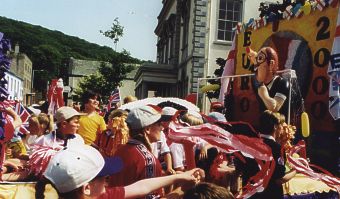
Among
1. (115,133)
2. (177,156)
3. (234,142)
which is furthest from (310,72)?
(234,142)

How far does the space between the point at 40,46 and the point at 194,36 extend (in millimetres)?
95796

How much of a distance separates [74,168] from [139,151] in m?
1.18

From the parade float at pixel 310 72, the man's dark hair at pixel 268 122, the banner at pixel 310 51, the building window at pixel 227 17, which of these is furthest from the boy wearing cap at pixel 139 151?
the building window at pixel 227 17

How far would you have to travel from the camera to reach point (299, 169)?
4727 millimetres

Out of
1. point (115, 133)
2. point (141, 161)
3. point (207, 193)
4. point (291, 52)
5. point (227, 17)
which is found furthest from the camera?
point (227, 17)

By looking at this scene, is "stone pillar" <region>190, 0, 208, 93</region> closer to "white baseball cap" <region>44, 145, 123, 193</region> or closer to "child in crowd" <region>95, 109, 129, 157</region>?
"child in crowd" <region>95, 109, 129, 157</region>

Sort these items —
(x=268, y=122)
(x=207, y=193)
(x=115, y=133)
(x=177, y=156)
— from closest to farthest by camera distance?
(x=207, y=193), (x=268, y=122), (x=177, y=156), (x=115, y=133)

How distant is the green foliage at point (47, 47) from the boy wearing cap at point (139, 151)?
299ft

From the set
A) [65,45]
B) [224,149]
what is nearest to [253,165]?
[224,149]

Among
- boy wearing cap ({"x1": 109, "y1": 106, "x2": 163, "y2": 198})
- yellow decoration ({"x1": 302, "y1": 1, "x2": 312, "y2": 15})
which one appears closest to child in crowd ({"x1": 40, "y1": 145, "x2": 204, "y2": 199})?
boy wearing cap ({"x1": 109, "y1": 106, "x2": 163, "y2": 198})

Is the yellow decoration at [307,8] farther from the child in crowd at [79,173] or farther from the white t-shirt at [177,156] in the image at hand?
the child in crowd at [79,173]

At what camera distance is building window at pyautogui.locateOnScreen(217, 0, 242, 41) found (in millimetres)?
25203

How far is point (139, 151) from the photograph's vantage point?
3752mm

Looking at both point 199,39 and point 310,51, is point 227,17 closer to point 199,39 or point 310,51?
point 199,39
